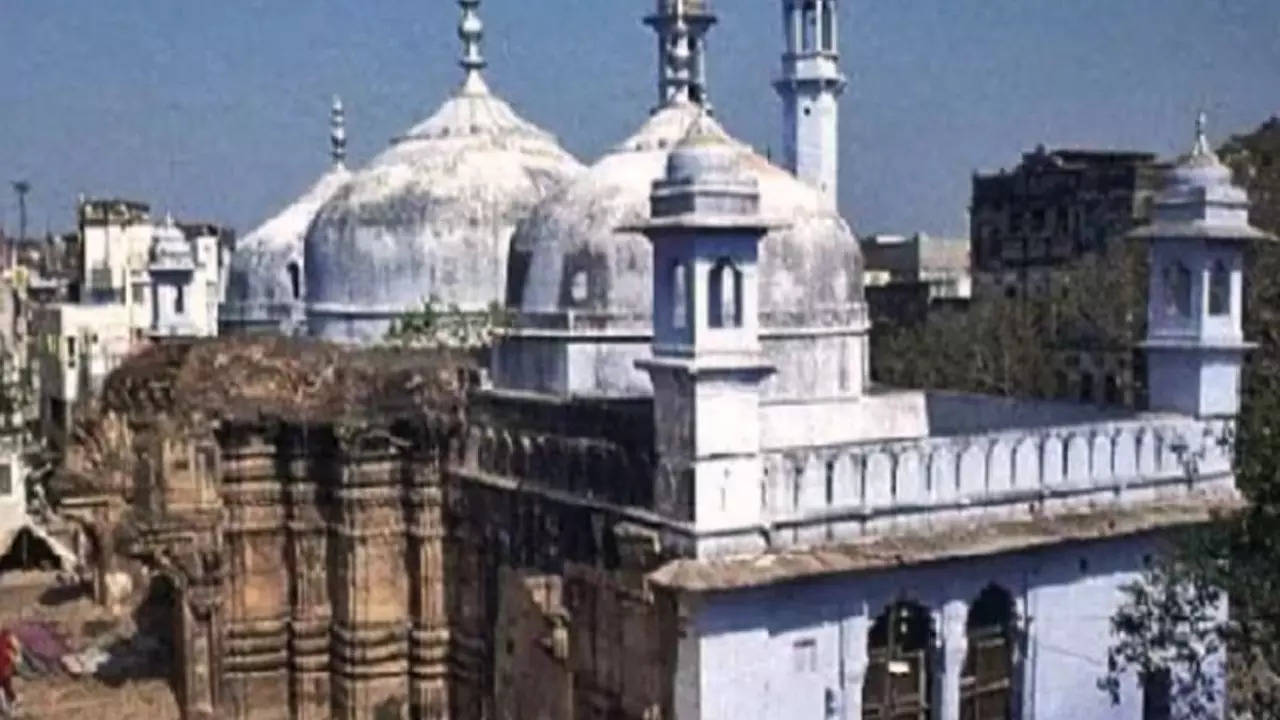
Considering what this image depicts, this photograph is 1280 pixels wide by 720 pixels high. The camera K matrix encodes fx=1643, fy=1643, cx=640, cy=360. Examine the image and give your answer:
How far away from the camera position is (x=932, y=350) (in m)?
30.9

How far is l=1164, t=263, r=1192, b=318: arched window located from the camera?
1389cm

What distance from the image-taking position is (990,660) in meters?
12.4

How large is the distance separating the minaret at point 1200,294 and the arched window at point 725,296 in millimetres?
4761

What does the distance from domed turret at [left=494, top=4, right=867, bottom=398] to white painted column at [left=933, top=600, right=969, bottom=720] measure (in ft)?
7.66

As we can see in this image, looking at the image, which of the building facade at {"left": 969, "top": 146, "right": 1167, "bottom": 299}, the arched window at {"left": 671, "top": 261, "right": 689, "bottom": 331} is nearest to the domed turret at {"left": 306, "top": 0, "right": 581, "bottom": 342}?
the arched window at {"left": 671, "top": 261, "right": 689, "bottom": 331}

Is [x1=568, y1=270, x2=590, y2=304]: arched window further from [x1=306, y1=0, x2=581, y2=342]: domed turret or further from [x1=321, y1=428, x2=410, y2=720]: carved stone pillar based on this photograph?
[x1=306, y1=0, x2=581, y2=342]: domed turret

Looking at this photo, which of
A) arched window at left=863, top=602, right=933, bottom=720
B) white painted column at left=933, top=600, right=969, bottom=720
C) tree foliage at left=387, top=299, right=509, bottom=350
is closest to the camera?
arched window at left=863, top=602, right=933, bottom=720

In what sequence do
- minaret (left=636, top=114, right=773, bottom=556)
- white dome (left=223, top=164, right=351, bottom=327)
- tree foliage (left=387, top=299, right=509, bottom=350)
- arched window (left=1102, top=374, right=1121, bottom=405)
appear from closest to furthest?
minaret (left=636, top=114, right=773, bottom=556), tree foliage (left=387, top=299, right=509, bottom=350), white dome (left=223, top=164, right=351, bottom=327), arched window (left=1102, top=374, right=1121, bottom=405)

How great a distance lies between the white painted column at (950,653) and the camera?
470 inches

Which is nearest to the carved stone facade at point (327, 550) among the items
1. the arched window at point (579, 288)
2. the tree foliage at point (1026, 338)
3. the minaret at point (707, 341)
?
the arched window at point (579, 288)

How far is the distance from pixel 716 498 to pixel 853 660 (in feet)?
5.55

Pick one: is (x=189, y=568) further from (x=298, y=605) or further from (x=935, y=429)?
(x=935, y=429)

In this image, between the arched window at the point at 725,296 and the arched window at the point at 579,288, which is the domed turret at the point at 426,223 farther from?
the arched window at the point at 725,296

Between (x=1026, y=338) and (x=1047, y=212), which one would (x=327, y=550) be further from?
(x=1047, y=212)
